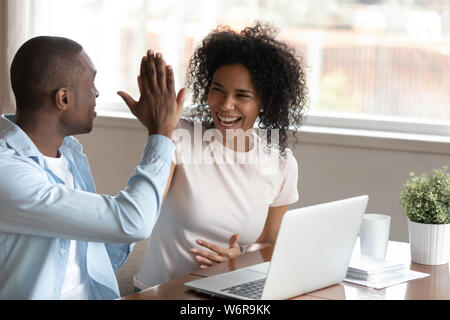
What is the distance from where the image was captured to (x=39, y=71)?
1.59m

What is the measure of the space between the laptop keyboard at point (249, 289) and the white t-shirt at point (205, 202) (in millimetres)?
421

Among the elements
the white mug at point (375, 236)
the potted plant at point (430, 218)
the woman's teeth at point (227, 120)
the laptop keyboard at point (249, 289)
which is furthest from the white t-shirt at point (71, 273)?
the potted plant at point (430, 218)

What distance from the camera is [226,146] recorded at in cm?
213

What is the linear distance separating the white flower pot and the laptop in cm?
35

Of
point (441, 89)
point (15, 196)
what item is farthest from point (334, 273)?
point (441, 89)

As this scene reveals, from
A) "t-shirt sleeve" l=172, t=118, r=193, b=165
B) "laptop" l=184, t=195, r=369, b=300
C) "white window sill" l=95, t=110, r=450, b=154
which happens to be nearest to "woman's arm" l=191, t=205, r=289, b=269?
"laptop" l=184, t=195, r=369, b=300

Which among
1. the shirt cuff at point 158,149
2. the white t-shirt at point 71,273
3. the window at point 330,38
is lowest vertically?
the white t-shirt at point 71,273

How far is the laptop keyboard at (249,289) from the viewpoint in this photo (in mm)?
1524

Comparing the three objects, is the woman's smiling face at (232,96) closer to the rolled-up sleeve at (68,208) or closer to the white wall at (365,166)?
the rolled-up sleeve at (68,208)

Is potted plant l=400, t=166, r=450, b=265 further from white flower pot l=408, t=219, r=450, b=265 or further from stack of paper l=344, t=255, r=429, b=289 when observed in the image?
stack of paper l=344, t=255, r=429, b=289

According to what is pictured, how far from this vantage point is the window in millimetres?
3725

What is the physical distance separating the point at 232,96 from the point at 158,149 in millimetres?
560

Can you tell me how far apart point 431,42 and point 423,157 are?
65 cm

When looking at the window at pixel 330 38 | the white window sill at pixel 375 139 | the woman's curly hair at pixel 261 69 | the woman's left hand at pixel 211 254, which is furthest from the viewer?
the window at pixel 330 38
